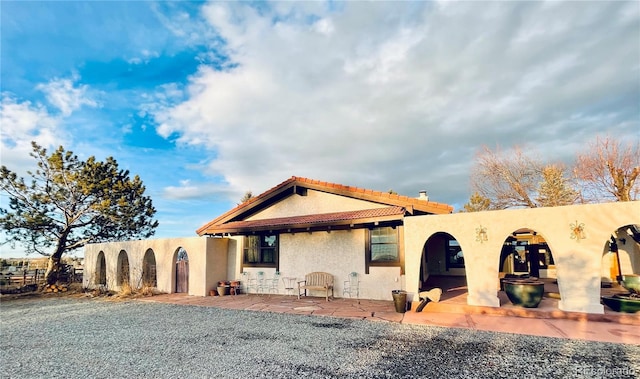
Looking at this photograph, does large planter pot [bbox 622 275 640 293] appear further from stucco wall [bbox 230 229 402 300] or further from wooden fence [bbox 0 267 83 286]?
wooden fence [bbox 0 267 83 286]

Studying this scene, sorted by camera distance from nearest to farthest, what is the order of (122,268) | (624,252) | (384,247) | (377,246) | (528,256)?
(384,247) < (377,246) < (624,252) < (528,256) < (122,268)

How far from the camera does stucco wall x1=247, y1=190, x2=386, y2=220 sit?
11513mm

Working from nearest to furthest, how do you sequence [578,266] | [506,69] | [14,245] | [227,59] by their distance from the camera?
[578,266]
[227,59]
[506,69]
[14,245]

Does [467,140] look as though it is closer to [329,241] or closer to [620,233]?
[620,233]

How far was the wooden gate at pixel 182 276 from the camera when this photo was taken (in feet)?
45.2

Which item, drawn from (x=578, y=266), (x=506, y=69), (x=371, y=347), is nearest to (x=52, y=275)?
(x=371, y=347)

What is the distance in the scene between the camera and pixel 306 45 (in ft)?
34.7

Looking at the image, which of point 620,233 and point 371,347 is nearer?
point 371,347

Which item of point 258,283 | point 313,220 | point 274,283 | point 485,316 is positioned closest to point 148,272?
point 258,283

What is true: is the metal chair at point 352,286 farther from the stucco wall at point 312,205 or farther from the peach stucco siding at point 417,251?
the stucco wall at point 312,205

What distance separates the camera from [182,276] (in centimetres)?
1395

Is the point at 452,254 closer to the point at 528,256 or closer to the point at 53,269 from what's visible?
the point at 528,256

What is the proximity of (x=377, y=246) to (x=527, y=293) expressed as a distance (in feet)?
14.5

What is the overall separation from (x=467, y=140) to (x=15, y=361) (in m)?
22.8
